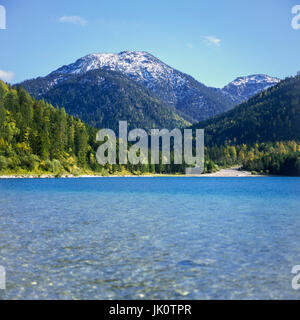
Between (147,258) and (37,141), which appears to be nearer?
(147,258)

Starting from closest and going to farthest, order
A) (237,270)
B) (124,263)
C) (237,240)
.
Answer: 1. (237,270)
2. (124,263)
3. (237,240)

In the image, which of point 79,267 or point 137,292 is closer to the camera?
point 137,292

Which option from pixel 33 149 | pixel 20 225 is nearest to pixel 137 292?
pixel 20 225

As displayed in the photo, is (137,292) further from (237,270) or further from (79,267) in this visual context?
(237,270)

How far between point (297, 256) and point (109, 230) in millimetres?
15094

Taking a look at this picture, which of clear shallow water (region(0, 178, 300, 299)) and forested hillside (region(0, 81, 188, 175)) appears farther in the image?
forested hillside (region(0, 81, 188, 175))

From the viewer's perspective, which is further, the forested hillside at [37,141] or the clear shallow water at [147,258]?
the forested hillside at [37,141]

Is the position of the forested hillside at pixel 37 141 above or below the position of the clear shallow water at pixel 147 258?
above

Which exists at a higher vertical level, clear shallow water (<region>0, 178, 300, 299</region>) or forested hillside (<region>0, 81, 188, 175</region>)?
forested hillside (<region>0, 81, 188, 175</region>)

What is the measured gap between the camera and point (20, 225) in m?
30.0

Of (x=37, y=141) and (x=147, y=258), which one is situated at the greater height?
(x=37, y=141)

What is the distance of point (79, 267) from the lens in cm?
1778
